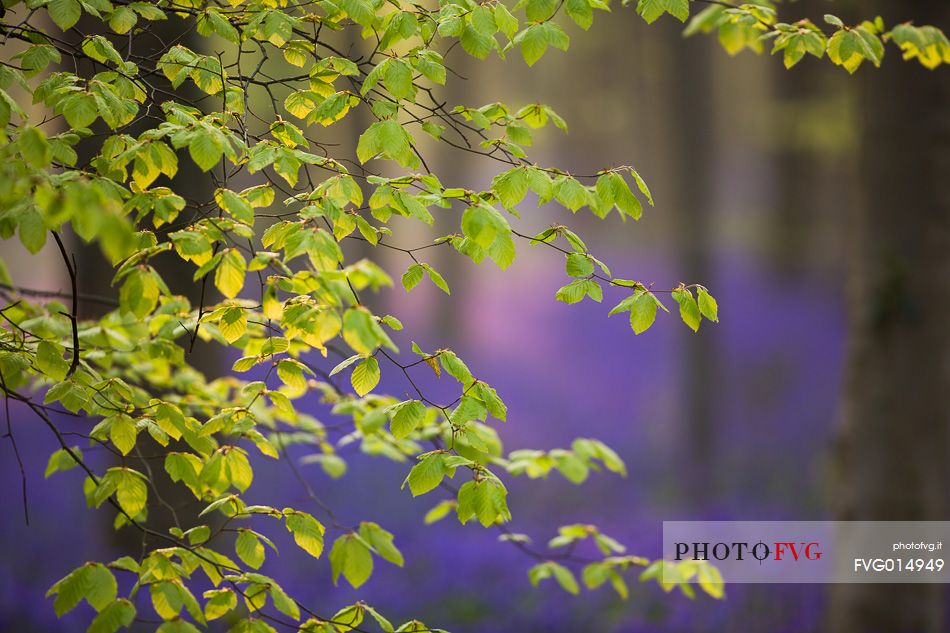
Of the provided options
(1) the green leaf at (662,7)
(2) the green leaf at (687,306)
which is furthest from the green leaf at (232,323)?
(1) the green leaf at (662,7)

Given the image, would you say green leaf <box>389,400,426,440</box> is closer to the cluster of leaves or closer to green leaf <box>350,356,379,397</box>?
green leaf <box>350,356,379,397</box>

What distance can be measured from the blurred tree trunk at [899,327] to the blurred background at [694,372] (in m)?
0.01

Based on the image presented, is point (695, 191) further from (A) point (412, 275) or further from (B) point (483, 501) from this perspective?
(B) point (483, 501)

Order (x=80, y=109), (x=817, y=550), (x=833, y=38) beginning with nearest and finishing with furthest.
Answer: (x=80, y=109) < (x=833, y=38) < (x=817, y=550)

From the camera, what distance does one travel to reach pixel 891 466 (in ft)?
17.0

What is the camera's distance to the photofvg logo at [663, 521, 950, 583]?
5141 mm

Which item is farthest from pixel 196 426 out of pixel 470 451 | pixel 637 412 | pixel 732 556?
pixel 637 412

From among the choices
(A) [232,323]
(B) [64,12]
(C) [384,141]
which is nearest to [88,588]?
(A) [232,323]

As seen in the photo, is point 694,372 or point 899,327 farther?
point 694,372

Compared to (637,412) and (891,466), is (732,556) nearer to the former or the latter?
(891,466)

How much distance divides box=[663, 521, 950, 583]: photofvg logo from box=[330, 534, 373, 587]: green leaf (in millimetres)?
1446

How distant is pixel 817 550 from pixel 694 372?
353 centimetres

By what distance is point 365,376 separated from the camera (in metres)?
2.22

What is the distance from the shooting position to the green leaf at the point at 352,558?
6.98 feet
